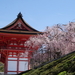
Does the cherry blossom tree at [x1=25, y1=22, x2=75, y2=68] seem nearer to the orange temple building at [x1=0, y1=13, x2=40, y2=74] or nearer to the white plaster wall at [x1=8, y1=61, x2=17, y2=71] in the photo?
the orange temple building at [x1=0, y1=13, x2=40, y2=74]

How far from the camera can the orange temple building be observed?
23625 millimetres

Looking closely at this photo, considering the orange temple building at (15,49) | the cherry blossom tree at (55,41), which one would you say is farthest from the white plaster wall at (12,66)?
the cherry blossom tree at (55,41)

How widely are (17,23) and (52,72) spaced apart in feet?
58.5

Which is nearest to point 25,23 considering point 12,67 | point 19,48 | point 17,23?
point 17,23

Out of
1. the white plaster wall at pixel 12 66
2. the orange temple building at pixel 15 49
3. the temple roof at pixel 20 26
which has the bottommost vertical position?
the white plaster wall at pixel 12 66

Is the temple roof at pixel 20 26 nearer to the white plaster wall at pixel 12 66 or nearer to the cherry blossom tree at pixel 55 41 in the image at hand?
the cherry blossom tree at pixel 55 41

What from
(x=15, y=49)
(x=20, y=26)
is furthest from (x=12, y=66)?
(x=20, y=26)

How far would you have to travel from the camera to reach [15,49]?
23938 millimetres

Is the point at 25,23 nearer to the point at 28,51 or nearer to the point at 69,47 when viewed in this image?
the point at 28,51

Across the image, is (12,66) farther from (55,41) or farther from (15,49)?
(55,41)

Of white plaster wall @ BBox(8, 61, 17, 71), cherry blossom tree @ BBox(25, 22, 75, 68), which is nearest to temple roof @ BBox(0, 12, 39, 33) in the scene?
cherry blossom tree @ BBox(25, 22, 75, 68)

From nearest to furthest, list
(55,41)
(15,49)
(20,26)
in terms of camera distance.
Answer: (55,41), (15,49), (20,26)

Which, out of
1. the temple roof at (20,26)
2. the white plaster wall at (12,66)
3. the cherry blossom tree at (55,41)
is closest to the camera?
the cherry blossom tree at (55,41)

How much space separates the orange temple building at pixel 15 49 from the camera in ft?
77.5
